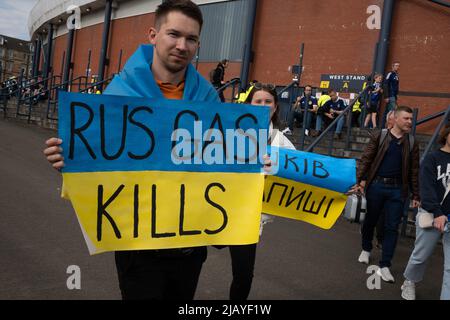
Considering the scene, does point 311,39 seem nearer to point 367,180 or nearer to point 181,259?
point 367,180

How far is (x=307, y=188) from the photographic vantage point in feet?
11.2

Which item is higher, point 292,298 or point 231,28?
point 231,28

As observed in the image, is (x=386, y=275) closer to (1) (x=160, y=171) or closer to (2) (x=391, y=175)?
(2) (x=391, y=175)

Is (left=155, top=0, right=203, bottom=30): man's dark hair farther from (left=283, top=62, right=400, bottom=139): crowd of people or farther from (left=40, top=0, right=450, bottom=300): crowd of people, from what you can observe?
(left=283, top=62, right=400, bottom=139): crowd of people

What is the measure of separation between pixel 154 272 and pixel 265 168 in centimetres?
79

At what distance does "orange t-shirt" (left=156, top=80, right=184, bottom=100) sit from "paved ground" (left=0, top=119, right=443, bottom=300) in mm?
2360

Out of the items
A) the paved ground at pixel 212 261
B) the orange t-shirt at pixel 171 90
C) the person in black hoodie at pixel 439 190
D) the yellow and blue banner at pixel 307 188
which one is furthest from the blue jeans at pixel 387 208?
the orange t-shirt at pixel 171 90

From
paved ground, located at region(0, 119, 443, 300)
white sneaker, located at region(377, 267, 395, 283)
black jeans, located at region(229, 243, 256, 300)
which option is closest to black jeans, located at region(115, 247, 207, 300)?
black jeans, located at region(229, 243, 256, 300)

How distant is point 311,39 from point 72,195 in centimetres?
1629

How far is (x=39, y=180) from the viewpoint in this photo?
343 inches

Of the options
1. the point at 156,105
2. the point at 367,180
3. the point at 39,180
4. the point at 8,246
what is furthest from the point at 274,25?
the point at 156,105

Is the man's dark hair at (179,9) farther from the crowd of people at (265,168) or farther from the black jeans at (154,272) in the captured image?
the black jeans at (154,272)

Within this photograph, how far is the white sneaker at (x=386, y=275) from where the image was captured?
201 inches

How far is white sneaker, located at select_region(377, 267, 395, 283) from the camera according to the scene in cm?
511
